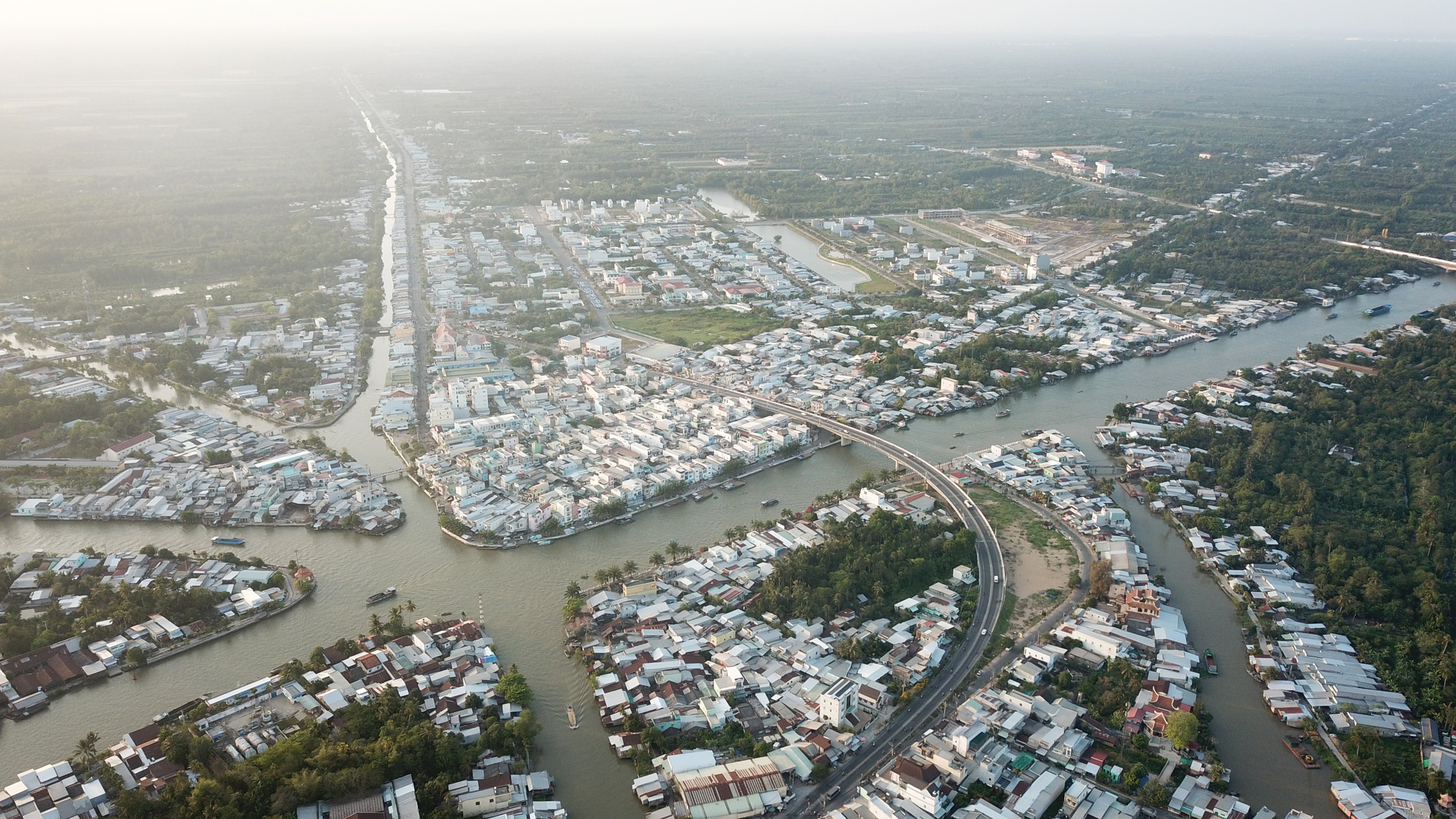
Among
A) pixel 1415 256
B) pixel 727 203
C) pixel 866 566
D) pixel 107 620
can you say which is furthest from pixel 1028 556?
pixel 727 203

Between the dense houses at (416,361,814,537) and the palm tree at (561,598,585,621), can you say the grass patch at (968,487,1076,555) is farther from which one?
the palm tree at (561,598,585,621)

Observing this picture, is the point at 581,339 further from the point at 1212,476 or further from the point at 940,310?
the point at 1212,476

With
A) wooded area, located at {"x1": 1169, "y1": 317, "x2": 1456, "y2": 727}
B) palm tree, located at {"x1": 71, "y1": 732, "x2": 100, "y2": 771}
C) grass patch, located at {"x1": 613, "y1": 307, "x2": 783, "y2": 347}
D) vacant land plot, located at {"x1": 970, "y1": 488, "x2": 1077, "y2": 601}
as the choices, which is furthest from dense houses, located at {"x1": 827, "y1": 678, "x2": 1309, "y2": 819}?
grass patch, located at {"x1": 613, "y1": 307, "x2": 783, "y2": 347}

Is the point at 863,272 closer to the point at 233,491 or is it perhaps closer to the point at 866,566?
the point at 866,566

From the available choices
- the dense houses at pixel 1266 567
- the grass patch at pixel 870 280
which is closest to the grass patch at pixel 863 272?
the grass patch at pixel 870 280

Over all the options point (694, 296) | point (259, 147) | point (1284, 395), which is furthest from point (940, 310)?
point (259, 147)

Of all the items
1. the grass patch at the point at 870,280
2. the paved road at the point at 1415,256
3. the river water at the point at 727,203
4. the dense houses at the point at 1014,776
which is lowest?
the dense houses at the point at 1014,776

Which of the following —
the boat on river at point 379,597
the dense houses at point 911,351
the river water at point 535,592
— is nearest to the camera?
the river water at point 535,592

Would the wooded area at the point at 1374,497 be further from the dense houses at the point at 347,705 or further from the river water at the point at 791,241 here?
the river water at the point at 791,241
